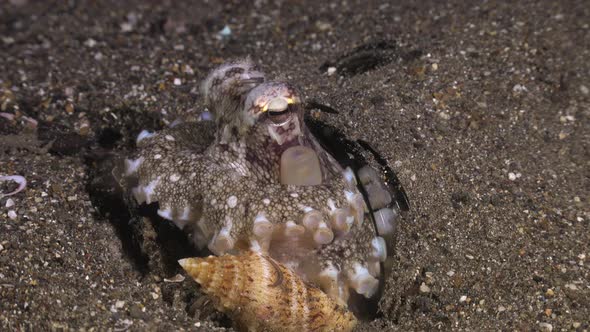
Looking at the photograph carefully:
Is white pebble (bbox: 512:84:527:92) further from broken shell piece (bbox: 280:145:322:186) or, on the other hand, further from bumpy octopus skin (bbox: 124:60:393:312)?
broken shell piece (bbox: 280:145:322:186)

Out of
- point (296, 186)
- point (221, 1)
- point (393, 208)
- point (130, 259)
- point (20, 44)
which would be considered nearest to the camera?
point (296, 186)

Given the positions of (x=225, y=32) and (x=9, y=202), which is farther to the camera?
(x=225, y=32)

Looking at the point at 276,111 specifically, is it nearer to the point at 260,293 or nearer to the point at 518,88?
the point at 260,293

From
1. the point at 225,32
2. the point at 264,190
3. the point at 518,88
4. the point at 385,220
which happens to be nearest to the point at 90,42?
the point at 225,32

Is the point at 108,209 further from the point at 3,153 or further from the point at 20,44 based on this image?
the point at 20,44

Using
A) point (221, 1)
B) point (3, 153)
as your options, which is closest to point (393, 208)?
point (3, 153)

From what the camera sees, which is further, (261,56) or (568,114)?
(261,56)

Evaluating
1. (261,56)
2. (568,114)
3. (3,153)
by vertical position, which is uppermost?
(3,153)
